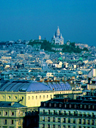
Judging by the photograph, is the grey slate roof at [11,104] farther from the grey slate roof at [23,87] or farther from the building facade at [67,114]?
the building facade at [67,114]

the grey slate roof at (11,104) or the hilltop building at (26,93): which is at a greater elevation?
the hilltop building at (26,93)

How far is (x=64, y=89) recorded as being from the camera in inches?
2616

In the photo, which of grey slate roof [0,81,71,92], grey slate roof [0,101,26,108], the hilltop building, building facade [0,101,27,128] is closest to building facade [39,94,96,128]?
building facade [0,101,27,128]

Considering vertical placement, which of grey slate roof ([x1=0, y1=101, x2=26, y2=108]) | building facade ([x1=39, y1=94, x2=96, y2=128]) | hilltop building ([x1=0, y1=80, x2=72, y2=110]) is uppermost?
hilltop building ([x1=0, y1=80, x2=72, y2=110])

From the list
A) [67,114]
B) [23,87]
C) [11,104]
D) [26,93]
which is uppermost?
[23,87]

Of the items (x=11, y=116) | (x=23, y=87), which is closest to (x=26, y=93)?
(x=23, y=87)

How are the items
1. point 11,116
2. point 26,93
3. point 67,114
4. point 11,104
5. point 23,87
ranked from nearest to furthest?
point 67,114 → point 11,116 → point 11,104 → point 26,93 → point 23,87

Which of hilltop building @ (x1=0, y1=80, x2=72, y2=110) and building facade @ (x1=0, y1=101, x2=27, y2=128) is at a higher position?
hilltop building @ (x1=0, y1=80, x2=72, y2=110)

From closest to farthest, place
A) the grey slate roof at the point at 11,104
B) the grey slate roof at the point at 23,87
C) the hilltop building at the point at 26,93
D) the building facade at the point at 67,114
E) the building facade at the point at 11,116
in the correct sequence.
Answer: the building facade at the point at 67,114 < the building facade at the point at 11,116 < the grey slate roof at the point at 11,104 < the hilltop building at the point at 26,93 < the grey slate roof at the point at 23,87

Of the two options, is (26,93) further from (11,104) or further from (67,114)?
(67,114)

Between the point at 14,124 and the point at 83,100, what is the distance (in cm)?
500

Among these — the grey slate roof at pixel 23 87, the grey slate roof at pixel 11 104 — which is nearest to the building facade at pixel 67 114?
the grey slate roof at pixel 11 104

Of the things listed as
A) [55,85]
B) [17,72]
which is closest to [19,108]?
[55,85]

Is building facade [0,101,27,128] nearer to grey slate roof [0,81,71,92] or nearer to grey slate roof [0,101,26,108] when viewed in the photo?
grey slate roof [0,101,26,108]
